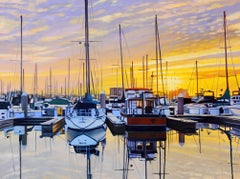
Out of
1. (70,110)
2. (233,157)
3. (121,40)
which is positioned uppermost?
(121,40)

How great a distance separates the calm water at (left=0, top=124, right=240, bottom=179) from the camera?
36.6 ft

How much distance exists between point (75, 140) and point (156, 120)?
676 centimetres

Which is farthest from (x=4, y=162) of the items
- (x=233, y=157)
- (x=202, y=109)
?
(x=202, y=109)

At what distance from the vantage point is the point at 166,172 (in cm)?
1132

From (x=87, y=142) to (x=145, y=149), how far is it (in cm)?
343

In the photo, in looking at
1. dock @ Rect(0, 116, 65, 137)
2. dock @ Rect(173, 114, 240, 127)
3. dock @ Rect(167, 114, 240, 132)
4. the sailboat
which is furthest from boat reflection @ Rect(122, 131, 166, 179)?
dock @ Rect(173, 114, 240, 127)

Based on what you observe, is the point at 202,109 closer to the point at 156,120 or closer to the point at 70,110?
the point at 156,120

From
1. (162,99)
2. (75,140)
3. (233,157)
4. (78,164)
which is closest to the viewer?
(78,164)

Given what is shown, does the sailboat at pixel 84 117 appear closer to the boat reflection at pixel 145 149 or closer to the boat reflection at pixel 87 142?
the boat reflection at pixel 87 142

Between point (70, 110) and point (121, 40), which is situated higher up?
point (121, 40)

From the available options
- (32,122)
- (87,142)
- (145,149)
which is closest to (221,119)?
(145,149)

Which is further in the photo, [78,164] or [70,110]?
[70,110]

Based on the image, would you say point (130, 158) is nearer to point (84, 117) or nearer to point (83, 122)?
point (83, 122)

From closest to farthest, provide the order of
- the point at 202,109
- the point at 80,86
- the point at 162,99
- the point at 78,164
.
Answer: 1. the point at 78,164
2. the point at 202,109
3. the point at 162,99
4. the point at 80,86
